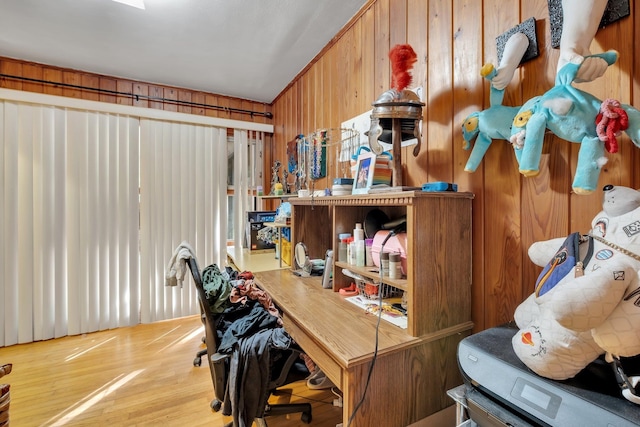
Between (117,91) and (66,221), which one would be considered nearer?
(66,221)

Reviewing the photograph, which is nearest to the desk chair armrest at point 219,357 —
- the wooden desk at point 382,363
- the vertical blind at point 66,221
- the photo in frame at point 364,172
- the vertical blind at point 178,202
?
the wooden desk at point 382,363

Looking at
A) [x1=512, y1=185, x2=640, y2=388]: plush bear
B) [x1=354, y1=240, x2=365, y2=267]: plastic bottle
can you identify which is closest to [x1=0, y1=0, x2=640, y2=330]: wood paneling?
[x1=512, y1=185, x2=640, y2=388]: plush bear

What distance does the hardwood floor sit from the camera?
1.58 m

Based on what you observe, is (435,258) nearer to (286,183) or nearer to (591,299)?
(591,299)

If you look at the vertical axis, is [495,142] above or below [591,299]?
above

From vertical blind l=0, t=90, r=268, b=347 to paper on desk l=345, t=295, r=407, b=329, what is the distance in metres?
2.16

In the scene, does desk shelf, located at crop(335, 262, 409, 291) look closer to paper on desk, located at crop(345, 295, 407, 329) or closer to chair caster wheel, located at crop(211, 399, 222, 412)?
paper on desk, located at crop(345, 295, 407, 329)

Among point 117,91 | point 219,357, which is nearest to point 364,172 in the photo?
point 219,357

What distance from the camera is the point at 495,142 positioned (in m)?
1.01

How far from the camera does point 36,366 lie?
2.09 metres

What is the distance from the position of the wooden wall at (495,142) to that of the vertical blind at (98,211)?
2217 mm

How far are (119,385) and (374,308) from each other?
188 cm

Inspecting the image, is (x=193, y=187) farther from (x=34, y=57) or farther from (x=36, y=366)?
(x=36, y=366)

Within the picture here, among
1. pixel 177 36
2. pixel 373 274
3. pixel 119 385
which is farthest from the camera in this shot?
pixel 177 36
